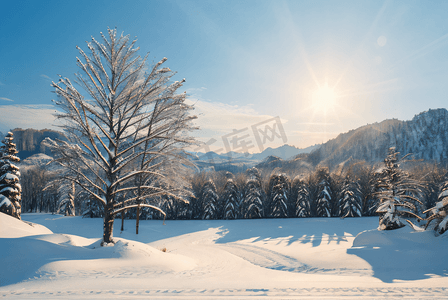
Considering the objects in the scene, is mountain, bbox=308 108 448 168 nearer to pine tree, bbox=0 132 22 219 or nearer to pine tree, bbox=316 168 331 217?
pine tree, bbox=316 168 331 217

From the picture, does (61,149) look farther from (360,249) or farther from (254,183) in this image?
(254,183)

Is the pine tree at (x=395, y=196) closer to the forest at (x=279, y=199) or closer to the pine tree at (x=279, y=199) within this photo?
the forest at (x=279, y=199)

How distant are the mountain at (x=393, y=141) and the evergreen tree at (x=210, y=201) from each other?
334 ft

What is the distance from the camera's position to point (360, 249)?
914 centimetres

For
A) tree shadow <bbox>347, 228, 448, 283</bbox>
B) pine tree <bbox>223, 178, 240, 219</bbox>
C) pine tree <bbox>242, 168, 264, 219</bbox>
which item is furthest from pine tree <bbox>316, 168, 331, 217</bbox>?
tree shadow <bbox>347, 228, 448, 283</bbox>

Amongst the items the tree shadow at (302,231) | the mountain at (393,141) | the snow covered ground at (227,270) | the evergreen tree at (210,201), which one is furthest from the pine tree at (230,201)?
the mountain at (393,141)

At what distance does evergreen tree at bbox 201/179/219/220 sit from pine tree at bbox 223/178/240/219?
1.29 meters

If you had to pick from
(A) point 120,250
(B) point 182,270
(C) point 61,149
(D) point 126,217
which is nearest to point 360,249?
(B) point 182,270

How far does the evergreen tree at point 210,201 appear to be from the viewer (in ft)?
83.6

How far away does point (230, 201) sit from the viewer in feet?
84.2

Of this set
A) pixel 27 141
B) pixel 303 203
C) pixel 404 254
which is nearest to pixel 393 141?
pixel 303 203

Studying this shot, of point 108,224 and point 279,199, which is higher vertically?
point 108,224

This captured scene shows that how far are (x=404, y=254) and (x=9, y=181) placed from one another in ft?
68.8

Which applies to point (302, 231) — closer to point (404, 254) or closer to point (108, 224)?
point (404, 254)
